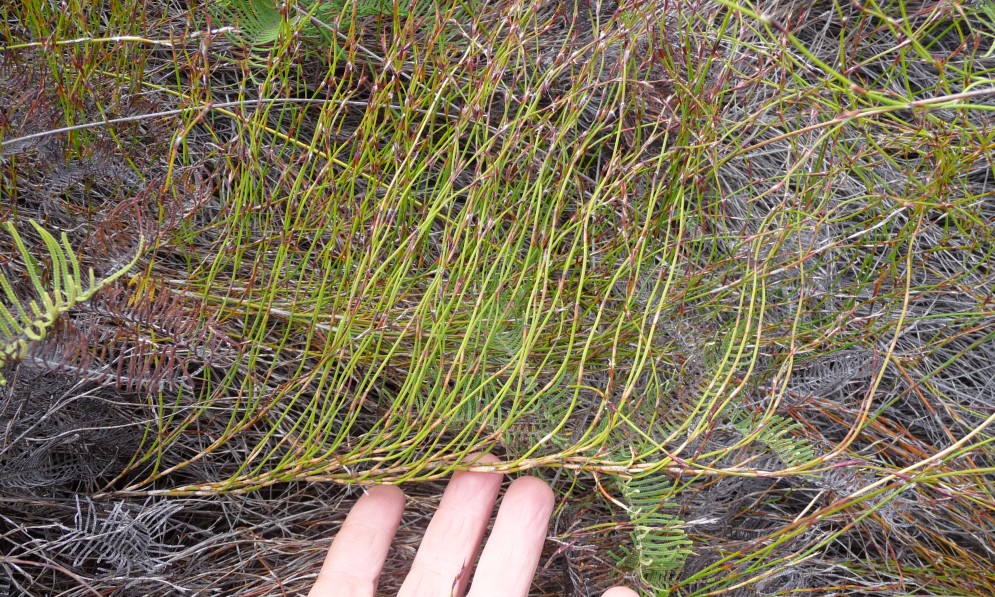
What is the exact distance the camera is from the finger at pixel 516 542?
1.08 m

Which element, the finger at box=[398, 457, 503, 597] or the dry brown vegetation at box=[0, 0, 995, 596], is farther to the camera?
the finger at box=[398, 457, 503, 597]

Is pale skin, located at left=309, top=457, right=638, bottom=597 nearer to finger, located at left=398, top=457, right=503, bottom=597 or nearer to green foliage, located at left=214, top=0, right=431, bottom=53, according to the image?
finger, located at left=398, top=457, right=503, bottom=597

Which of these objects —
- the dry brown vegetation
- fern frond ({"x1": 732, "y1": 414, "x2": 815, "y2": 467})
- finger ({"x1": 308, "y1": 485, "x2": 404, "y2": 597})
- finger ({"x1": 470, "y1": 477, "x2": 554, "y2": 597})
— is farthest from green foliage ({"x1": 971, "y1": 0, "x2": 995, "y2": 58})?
finger ({"x1": 308, "y1": 485, "x2": 404, "y2": 597})

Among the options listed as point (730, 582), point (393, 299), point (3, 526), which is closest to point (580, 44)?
point (393, 299)

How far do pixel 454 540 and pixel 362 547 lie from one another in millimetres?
142

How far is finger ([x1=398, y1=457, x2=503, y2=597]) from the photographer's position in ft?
3.67

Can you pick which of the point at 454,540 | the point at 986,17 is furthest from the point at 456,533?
the point at 986,17

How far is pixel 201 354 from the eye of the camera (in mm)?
1031

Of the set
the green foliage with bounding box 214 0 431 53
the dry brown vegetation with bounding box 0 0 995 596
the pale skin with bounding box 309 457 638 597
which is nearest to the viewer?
the dry brown vegetation with bounding box 0 0 995 596

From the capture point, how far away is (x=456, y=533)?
1.12 m

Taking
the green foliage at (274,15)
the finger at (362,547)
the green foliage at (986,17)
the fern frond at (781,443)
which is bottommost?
the finger at (362,547)

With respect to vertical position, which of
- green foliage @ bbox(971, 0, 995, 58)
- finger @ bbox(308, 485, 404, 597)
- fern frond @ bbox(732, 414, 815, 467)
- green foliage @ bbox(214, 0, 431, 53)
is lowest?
finger @ bbox(308, 485, 404, 597)

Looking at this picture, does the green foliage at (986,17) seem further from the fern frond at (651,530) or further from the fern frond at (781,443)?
the fern frond at (651,530)

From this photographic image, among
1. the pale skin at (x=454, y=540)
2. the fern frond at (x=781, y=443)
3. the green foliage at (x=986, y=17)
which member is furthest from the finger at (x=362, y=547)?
the green foliage at (x=986, y=17)
